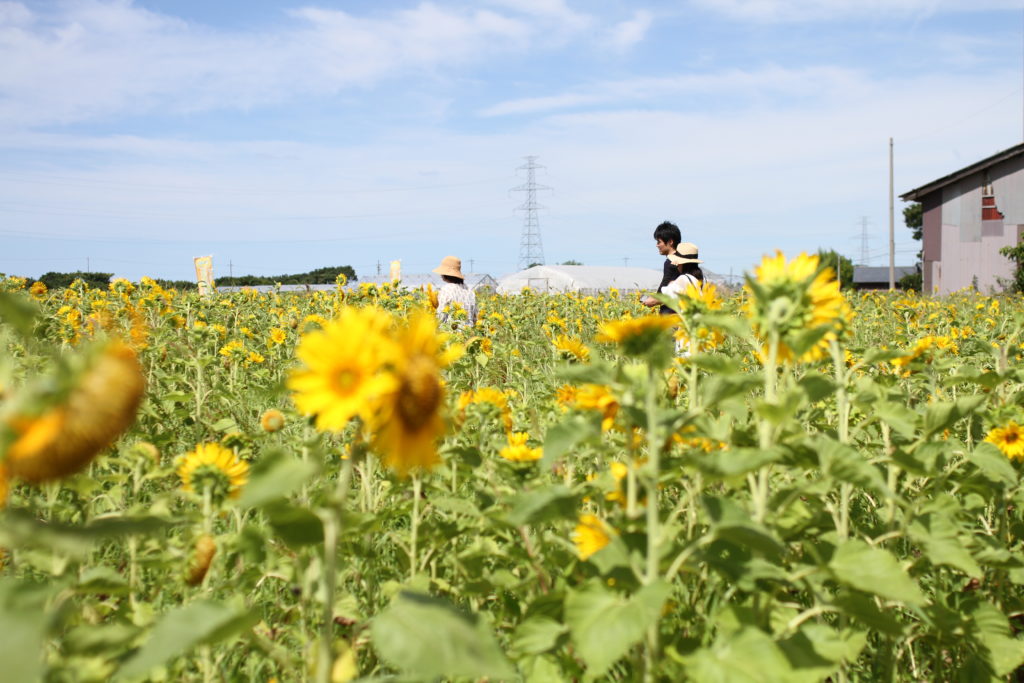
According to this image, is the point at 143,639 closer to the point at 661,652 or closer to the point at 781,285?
the point at 661,652

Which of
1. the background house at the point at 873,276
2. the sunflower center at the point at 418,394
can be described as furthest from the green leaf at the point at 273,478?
the background house at the point at 873,276

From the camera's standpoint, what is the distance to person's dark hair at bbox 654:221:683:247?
6730 millimetres

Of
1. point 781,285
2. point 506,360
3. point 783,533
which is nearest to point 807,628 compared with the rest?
point 783,533

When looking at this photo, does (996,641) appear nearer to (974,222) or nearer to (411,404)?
(411,404)

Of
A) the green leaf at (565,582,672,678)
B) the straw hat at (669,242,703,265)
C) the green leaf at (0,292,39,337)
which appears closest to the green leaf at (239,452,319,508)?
the green leaf at (0,292,39,337)

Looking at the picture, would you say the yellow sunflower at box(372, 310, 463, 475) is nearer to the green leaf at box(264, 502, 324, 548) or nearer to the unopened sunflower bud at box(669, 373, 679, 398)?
the green leaf at box(264, 502, 324, 548)

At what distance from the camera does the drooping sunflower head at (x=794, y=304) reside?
1.29 m

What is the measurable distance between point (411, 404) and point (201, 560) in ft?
2.28

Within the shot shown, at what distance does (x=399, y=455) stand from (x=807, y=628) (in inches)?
29.7

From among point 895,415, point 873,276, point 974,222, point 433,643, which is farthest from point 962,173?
point 873,276

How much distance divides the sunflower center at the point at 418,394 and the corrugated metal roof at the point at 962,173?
79.9ft

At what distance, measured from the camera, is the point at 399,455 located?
2.96 feet

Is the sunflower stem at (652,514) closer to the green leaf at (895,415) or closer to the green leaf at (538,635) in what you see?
the green leaf at (538,635)

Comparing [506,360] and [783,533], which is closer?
[783,533]
